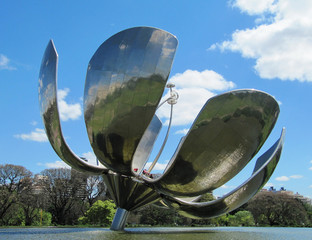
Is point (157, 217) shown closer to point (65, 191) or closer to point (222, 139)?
point (65, 191)

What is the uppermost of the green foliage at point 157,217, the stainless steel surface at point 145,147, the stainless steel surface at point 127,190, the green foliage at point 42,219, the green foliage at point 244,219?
the stainless steel surface at point 145,147

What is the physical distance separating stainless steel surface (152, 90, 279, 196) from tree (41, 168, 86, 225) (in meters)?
27.6

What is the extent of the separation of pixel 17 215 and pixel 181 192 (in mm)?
30158

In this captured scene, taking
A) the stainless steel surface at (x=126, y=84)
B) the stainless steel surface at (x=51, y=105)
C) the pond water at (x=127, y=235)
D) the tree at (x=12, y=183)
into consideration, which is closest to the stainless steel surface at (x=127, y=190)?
the pond water at (x=127, y=235)

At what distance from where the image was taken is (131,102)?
9.38 m

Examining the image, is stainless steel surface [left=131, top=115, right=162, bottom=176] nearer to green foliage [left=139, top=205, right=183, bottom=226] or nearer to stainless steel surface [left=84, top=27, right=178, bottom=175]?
stainless steel surface [left=84, top=27, right=178, bottom=175]

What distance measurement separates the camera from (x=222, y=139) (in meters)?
9.76

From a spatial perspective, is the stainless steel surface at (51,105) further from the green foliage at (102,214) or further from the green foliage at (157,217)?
the green foliage at (157,217)

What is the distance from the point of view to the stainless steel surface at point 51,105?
33.9ft

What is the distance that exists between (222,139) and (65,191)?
30.4 m

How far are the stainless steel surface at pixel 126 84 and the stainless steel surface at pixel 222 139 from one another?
1.55m

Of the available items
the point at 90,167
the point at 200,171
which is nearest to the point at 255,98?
the point at 200,171

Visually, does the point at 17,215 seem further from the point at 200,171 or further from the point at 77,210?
the point at 200,171

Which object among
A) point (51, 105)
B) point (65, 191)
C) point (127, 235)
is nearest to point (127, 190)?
point (127, 235)
